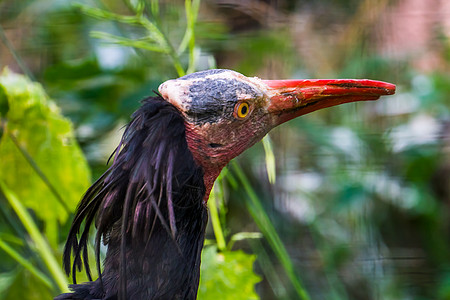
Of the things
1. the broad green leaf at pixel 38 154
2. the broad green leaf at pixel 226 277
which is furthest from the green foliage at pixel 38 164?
the broad green leaf at pixel 226 277

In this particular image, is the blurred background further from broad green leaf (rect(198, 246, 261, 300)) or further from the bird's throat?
the bird's throat

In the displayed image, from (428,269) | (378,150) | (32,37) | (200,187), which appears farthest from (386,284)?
(32,37)

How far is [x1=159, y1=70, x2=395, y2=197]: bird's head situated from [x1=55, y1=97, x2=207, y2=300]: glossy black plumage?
0.02 m

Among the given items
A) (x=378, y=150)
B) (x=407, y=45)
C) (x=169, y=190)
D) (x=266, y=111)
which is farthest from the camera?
(x=407, y=45)

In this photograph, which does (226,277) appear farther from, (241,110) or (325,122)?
(325,122)

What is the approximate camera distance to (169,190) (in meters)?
0.78

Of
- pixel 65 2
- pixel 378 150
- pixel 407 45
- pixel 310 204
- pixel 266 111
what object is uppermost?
pixel 65 2

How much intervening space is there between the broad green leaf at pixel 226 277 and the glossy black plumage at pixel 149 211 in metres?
0.19

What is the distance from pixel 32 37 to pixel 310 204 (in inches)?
A: 51.5

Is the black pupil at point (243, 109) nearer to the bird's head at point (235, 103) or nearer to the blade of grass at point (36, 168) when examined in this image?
the bird's head at point (235, 103)

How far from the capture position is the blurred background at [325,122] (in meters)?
1.90

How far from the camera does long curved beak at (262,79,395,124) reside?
0.90m

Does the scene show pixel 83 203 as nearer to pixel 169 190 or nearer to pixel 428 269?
pixel 169 190

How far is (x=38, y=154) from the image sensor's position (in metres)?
1.20
